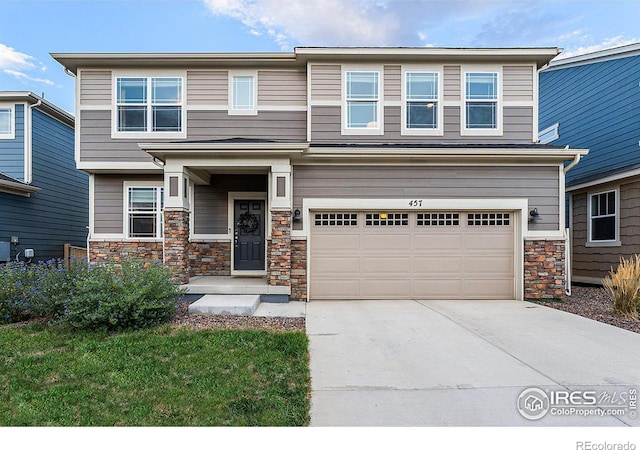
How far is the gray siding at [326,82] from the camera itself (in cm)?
885

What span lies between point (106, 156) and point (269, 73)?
461cm

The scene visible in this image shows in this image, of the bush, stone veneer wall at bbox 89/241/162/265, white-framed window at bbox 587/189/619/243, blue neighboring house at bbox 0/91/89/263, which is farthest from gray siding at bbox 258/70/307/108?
white-framed window at bbox 587/189/619/243

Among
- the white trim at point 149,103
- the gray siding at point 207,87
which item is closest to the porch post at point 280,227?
the gray siding at point 207,87

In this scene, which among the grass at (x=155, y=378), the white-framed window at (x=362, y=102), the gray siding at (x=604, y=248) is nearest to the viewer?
the grass at (x=155, y=378)

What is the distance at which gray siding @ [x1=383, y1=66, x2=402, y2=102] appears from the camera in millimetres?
8891

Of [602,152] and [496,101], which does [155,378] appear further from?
[602,152]

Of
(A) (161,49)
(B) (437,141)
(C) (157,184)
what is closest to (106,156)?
(C) (157,184)

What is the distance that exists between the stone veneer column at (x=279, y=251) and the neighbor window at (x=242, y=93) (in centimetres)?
332

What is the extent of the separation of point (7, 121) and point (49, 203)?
8.88ft

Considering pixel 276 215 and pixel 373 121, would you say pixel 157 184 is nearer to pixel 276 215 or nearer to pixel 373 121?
pixel 276 215

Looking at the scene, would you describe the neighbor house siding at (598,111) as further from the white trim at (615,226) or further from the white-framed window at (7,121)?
the white-framed window at (7,121)

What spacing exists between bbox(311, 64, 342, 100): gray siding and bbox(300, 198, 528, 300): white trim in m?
2.82

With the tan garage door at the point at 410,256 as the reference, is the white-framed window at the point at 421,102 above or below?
above

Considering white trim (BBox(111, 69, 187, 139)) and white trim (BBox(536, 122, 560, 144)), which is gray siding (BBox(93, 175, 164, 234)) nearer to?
white trim (BBox(111, 69, 187, 139))
